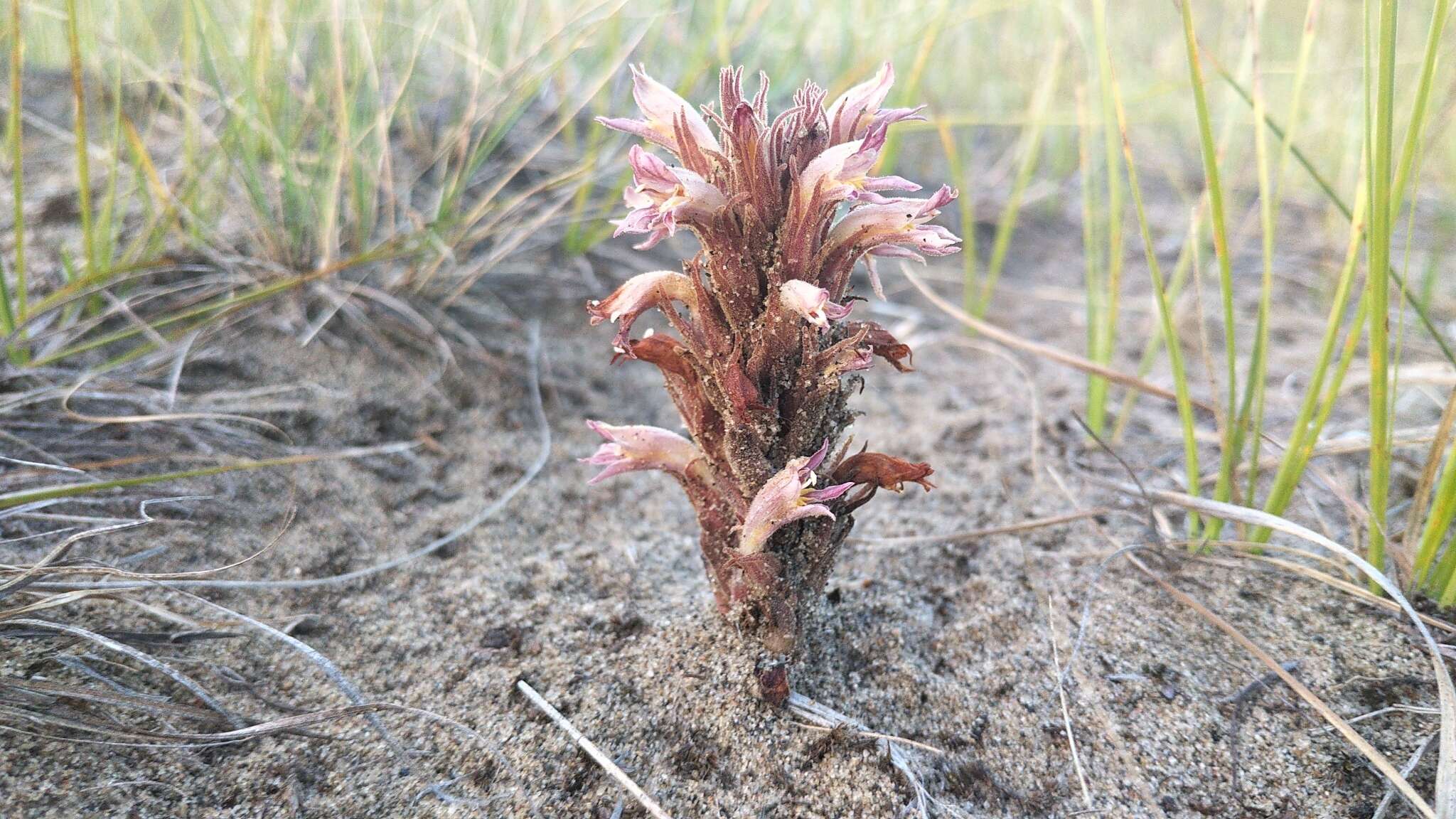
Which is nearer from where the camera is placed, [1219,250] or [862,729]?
[862,729]

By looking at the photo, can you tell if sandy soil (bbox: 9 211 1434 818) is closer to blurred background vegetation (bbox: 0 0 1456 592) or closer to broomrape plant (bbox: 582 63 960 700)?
broomrape plant (bbox: 582 63 960 700)

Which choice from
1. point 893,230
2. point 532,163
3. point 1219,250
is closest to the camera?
point 893,230

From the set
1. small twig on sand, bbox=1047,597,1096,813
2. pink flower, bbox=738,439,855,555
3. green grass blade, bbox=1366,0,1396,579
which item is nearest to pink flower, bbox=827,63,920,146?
pink flower, bbox=738,439,855,555

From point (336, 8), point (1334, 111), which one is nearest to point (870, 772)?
point (336, 8)

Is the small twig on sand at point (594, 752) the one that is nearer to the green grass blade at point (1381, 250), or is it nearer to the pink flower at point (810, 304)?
the pink flower at point (810, 304)

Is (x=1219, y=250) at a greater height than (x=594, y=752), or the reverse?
(x=1219, y=250)

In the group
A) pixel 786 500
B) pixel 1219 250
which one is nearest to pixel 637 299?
pixel 786 500

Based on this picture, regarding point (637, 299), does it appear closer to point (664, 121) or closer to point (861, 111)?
point (664, 121)
